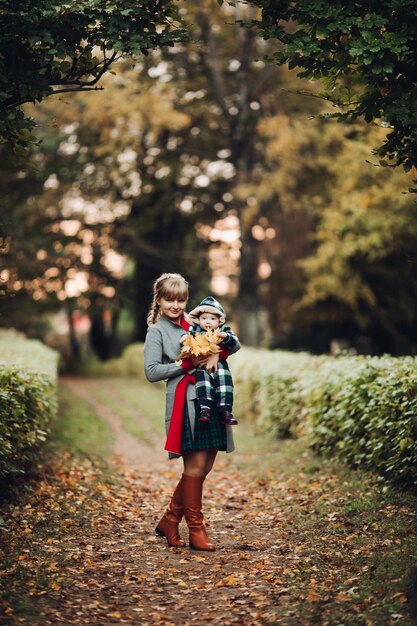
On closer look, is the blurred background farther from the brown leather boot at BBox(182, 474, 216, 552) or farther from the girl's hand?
the brown leather boot at BBox(182, 474, 216, 552)

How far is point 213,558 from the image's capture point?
5770mm

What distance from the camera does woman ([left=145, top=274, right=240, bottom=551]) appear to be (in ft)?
18.7

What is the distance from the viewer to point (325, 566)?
538 centimetres

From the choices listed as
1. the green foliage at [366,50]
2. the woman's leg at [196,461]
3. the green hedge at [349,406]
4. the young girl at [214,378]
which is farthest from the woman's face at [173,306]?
the green hedge at [349,406]

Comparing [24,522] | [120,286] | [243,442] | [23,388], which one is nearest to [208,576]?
[24,522]

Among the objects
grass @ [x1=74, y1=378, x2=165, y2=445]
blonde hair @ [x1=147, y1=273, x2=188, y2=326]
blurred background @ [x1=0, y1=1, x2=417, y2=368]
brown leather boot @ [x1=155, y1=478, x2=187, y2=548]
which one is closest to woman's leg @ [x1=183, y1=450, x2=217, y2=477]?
brown leather boot @ [x1=155, y1=478, x2=187, y2=548]

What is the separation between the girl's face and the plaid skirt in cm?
69

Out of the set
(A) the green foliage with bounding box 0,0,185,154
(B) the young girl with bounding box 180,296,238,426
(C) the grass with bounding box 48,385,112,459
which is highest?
(A) the green foliage with bounding box 0,0,185,154

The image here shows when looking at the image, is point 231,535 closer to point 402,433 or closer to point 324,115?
point 402,433

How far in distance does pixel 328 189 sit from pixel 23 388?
44.2 ft

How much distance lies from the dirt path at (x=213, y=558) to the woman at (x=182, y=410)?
392mm

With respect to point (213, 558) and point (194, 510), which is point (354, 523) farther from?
point (194, 510)

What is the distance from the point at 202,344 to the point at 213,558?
176 cm

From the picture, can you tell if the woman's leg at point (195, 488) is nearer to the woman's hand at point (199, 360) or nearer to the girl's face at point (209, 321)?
the woman's hand at point (199, 360)
